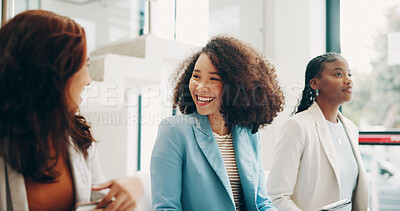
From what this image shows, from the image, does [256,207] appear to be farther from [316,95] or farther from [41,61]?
[41,61]

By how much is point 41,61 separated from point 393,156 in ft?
9.58

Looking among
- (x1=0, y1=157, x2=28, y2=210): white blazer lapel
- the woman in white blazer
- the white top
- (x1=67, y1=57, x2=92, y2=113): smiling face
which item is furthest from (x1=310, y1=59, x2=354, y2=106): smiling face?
(x1=0, y1=157, x2=28, y2=210): white blazer lapel

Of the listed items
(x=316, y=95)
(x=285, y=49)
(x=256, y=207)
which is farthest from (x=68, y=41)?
(x=285, y=49)

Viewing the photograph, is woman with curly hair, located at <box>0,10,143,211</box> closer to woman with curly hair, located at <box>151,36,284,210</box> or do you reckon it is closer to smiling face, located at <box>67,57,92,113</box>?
smiling face, located at <box>67,57,92,113</box>

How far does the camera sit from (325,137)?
72.4 inches

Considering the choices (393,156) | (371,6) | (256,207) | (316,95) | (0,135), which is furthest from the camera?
(371,6)

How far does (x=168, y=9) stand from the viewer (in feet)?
10.2

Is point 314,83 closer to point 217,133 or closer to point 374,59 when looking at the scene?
point 217,133

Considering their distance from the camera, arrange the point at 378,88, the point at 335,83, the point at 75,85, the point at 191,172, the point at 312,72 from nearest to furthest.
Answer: the point at 75,85, the point at 191,172, the point at 335,83, the point at 312,72, the point at 378,88

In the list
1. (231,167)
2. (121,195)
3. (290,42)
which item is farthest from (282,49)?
(121,195)

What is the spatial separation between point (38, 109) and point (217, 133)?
832mm

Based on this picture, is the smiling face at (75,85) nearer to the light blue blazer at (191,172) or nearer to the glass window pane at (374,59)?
the light blue blazer at (191,172)

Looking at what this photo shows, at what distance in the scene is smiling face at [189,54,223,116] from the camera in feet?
4.81

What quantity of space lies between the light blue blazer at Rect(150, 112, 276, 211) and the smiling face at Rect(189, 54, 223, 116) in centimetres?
8
